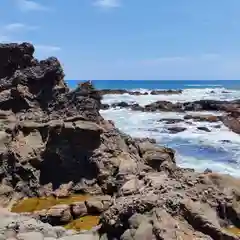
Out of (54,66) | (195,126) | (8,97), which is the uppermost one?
(54,66)

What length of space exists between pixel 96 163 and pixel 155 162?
3354mm

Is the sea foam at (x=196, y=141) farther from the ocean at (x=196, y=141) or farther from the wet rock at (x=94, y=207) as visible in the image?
the wet rock at (x=94, y=207)

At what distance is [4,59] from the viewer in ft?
81.7

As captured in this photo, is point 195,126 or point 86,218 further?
point 195,126

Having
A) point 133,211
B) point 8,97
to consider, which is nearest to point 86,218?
point 133,211

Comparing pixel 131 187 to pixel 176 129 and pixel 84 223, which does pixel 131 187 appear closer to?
pixel 84 223

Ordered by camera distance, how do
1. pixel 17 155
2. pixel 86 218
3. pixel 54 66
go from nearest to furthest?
pixel 86 218, pixel 17 155, pixel 54 66

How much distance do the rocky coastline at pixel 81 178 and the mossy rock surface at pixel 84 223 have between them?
3 centimetres

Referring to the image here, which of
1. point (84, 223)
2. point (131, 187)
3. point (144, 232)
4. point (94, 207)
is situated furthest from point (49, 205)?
point (144, 232)

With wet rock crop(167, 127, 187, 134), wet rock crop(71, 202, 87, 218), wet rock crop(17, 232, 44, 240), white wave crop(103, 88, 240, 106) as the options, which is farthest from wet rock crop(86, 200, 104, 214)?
white wave crop(103, 88, 240, 106)

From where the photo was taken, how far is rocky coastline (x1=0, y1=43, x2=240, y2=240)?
37.6 feet

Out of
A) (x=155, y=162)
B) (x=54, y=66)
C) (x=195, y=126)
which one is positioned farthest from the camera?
(x=195, y=126)

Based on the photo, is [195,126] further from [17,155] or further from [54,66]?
[17,155]

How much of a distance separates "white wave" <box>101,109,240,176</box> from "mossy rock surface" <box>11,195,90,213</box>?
11563 mm
